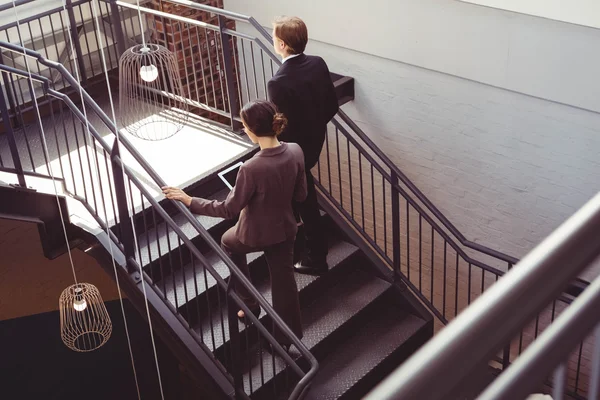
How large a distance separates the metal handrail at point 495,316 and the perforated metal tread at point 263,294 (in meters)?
3.77

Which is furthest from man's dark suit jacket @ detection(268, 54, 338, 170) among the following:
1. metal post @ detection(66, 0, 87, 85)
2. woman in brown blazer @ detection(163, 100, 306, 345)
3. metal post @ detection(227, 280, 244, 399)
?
metal post @ detection(66, 0, 87, 85)

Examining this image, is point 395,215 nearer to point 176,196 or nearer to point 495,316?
point 176,196

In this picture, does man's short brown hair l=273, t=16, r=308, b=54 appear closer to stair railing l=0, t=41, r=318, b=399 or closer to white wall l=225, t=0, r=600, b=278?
stair railing l=0, t=41, r=318, b=399

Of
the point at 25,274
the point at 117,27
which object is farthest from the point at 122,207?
the point at 25,274

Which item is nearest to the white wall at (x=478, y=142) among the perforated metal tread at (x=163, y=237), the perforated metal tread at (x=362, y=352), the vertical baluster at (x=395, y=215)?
the vertical baluster at (x=395, y=215)

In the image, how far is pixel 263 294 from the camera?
526 cm

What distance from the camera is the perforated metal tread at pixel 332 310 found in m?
4.89

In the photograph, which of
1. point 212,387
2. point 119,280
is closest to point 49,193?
point 119,280

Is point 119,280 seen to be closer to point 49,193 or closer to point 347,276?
point 49,193

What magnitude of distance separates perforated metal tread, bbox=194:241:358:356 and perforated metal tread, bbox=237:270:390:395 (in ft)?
0.54

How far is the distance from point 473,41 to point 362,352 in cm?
221

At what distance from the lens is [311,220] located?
16.3ft

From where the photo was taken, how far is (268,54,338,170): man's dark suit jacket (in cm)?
433

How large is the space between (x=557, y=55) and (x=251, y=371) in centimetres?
272
